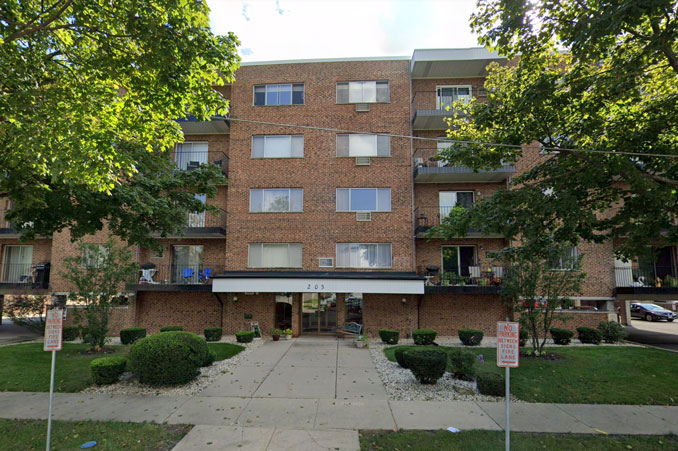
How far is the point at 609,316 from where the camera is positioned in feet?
56.7

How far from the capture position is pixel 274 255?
1820 centimetres

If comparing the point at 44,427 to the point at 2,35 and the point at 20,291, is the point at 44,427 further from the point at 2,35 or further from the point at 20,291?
the point at 20,291

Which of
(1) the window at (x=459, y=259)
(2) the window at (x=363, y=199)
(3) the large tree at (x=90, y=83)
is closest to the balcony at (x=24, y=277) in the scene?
(3) the large tree at (x=90, y=83)

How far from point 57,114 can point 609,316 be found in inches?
877

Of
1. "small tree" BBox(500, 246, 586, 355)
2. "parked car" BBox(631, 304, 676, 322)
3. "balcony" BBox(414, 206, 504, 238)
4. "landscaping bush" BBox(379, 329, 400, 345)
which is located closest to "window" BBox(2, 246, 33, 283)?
"landscaping bush" BBox(379, 329, 400, 345)

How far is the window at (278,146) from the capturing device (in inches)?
742

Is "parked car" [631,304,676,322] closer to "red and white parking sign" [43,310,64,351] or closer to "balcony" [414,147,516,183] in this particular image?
"balcony" [414,147,516,183]

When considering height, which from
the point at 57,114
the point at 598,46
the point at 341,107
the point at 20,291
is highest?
the point at 341,107

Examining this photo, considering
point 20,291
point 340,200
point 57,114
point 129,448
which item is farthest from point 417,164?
point 20,291

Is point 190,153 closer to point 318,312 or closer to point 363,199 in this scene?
point 363,199

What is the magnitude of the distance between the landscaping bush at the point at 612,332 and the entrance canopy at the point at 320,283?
26.9 feet

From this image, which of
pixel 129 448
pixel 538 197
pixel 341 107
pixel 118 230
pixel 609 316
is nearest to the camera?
pixel 129 448

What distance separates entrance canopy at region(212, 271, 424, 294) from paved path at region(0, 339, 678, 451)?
6.98 meters

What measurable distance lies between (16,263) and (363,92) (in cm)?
2191
